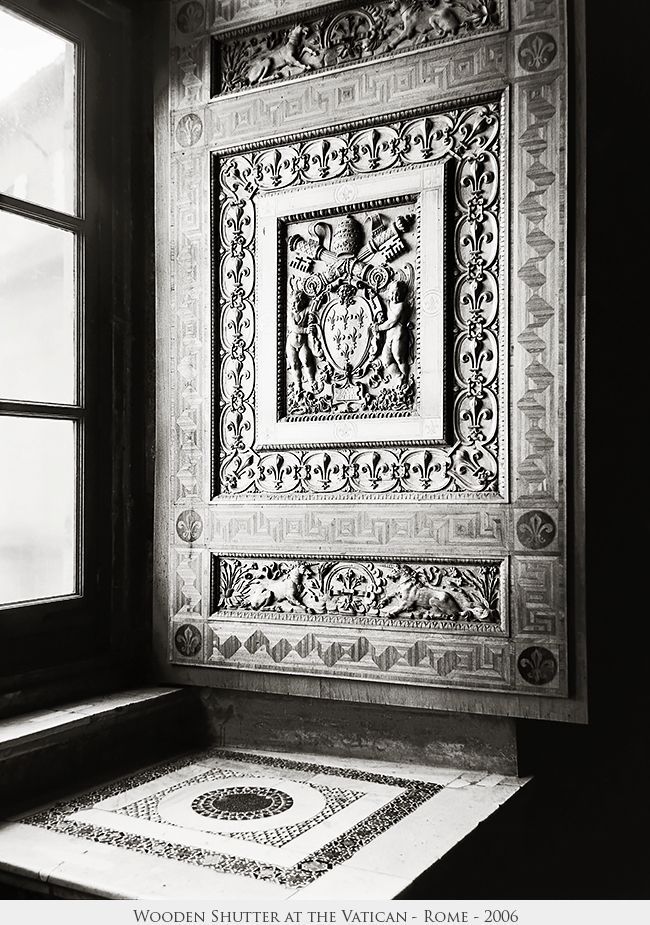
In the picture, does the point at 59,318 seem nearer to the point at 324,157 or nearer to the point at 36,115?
the point at 36,115

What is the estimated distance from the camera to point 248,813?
1786 millimetres

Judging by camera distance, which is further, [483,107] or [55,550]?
[55,550]

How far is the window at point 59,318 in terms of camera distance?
2053 millimetres

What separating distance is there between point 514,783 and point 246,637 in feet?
2.33

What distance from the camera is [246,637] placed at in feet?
7.27

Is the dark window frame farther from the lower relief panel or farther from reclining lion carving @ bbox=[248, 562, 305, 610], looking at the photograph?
reclining lion carving @ bbox=[248, 562, 305, 610]

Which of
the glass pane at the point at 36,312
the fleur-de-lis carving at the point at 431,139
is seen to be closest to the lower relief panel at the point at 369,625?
the glass pane at the point at 36,312

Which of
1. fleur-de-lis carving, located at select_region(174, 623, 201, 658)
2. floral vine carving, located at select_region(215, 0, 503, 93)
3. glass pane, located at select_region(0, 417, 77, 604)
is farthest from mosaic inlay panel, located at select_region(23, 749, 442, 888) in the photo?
floral vine carving, located at select_region(215, 0, 503, 93)

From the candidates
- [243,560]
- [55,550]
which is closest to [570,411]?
[243,560]

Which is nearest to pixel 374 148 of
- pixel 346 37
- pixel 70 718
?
pixel 346 37

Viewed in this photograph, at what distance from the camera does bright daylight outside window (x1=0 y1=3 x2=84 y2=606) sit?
2.05 m

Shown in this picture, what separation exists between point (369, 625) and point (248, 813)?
50 centimetres

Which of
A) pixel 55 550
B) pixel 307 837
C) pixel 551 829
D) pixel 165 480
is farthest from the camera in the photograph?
pixel 165 480

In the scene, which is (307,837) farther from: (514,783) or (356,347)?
(356,347)
